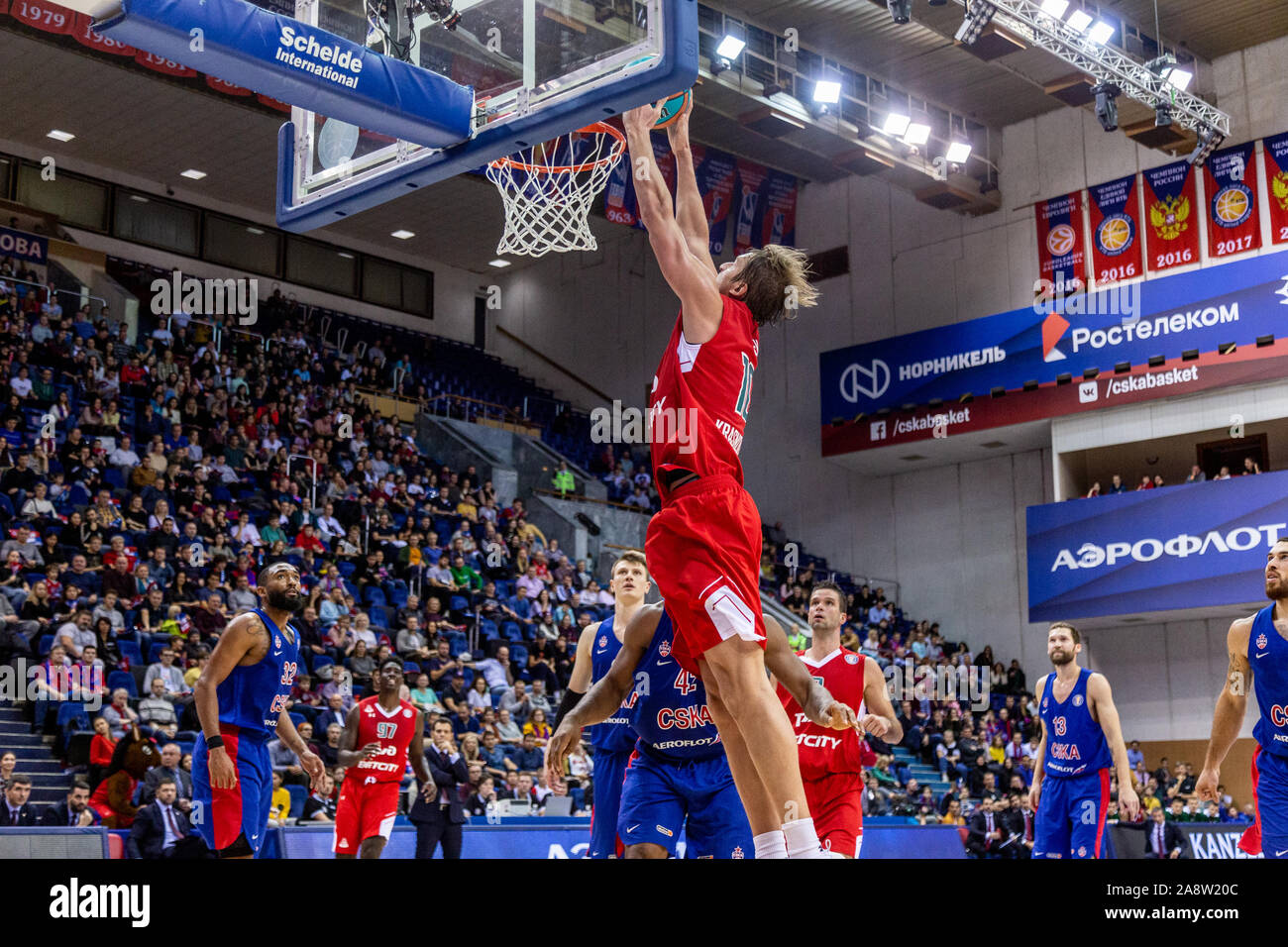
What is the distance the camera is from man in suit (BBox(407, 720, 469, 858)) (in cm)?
1094

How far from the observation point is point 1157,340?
76.4ft

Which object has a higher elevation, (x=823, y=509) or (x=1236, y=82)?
(x=1236, y=82)

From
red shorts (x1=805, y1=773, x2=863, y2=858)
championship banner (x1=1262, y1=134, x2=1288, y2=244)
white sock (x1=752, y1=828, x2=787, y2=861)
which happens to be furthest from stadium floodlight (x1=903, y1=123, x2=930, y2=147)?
white sock (x1=752, y1=828, x2=787, y2=861)

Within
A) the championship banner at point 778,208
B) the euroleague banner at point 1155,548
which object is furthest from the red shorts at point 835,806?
the championship banner at point 778,208

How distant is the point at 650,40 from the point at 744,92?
49.9 ft

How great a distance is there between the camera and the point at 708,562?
4.40 m

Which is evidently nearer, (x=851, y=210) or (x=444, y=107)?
(x=444, y=107)

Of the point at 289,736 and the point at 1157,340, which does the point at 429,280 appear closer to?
the point at 1157,340

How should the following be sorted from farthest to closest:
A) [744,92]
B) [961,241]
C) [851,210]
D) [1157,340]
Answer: [851,210], [961,241], [1157,340], [744,92]

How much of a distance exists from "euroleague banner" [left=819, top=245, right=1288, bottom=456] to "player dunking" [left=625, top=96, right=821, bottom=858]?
19890 millimetres

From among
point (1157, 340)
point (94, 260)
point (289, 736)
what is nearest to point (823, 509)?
point (1157, 340)

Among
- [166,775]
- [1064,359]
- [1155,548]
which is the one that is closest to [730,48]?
[1064,359]

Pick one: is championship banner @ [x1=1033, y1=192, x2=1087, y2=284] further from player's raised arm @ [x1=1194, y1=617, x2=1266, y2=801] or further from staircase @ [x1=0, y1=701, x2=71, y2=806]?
staircase @ [x1=0, y1=701, x2=71, y2=806]

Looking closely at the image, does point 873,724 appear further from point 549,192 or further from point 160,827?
point 160,827
